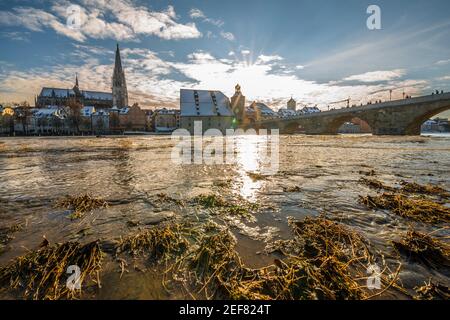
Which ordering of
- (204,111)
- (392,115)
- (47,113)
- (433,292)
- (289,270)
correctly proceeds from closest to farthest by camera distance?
(433,292), (289,270), (392,115), (47,113), (204,111)

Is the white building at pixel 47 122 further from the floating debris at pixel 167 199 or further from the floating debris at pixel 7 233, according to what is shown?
the floating debris at pixel 7 233

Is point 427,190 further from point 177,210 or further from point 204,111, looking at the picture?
point 204,111

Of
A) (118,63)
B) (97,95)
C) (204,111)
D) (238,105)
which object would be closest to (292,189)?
(204,111)

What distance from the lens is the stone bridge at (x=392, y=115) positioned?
36.2m

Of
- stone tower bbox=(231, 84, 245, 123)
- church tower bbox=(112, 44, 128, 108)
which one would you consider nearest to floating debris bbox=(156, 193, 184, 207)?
stone tower bbox=(231, 84, 245, 123)

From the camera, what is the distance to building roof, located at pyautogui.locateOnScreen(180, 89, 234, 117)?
260ft

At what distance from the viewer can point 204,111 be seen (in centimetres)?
7994

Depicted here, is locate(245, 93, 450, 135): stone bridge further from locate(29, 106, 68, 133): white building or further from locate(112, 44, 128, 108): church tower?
locate(112, 44, 128, 108): church tower

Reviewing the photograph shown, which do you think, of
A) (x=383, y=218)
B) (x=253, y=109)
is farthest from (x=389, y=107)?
(x=253, y=109)

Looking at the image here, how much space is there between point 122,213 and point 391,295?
3683 millimetres

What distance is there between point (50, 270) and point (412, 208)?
518 centimetres

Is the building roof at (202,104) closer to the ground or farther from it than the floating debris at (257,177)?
farther from it

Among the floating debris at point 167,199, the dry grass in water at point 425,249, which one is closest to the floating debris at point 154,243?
the floating debris at point 167,199

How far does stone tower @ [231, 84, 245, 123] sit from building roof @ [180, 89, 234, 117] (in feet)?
23.5
